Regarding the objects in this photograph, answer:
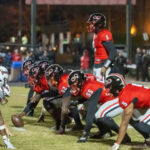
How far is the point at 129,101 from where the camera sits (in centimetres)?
793

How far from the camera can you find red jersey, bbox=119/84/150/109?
7.96 m

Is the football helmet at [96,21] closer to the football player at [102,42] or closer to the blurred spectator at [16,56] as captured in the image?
the football player at [102,42]

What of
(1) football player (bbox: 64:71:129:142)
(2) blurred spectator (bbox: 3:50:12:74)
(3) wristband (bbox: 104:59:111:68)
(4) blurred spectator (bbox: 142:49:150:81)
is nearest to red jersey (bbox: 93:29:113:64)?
(3) wristband (bbox: 104:59:111:68)

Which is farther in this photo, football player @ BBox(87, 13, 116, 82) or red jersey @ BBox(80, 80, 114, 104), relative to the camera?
football player @ BBox(87, 13, 116, 82)

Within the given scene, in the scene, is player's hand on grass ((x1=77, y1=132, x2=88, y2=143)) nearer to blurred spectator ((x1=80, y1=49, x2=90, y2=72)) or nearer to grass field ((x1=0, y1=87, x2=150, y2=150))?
grass field ((x1=0, y1=87, x2=150, y2=150))

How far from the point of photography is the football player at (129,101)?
7930mm

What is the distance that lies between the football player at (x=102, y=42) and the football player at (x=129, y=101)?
2130mm

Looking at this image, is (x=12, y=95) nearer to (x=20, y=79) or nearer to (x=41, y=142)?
(x=20, y=79)

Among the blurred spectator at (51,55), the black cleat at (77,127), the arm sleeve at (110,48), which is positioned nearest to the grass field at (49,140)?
the black cleat at (77,127)

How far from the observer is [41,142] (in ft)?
30.2

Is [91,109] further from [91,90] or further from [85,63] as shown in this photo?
[85,63]

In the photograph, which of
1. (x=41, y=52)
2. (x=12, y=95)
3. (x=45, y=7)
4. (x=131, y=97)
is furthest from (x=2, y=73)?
(x=45, y=7)

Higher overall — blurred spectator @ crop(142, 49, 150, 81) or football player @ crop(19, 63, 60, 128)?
football player @ crop(19, 63, 60, 128)

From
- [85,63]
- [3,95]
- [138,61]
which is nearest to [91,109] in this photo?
[3,95]
